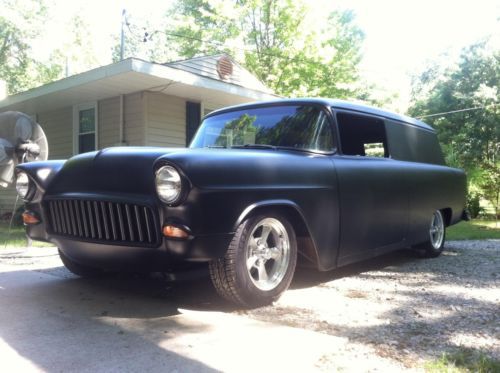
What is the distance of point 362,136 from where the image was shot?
4602 mm

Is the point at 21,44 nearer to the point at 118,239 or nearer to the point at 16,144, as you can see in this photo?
the point at 16,144

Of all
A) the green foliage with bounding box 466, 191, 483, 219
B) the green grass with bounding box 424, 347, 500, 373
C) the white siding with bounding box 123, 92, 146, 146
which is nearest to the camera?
the green grass with bounding box 424, 347, 500, 373

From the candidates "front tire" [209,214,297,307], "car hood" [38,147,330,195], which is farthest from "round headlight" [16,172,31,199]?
"front tire" [209,214,297,307]

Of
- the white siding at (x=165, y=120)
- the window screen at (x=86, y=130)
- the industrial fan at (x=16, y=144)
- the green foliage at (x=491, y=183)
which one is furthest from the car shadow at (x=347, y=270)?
the window screen at (x=86, y=130)

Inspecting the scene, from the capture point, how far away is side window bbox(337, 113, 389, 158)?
417 cm

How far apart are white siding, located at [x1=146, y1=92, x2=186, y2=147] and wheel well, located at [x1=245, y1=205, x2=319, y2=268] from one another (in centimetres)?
650

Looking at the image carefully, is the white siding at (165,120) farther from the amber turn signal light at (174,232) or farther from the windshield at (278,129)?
the amber turn signal light at (174,232)

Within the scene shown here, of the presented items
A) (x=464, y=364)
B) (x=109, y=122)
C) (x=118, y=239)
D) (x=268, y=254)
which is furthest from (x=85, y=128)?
(x=464, y=364)

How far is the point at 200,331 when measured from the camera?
2.75 metres

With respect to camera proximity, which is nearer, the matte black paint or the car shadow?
the matte black paint

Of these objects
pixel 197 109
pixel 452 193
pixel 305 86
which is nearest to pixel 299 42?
pixel 305 86

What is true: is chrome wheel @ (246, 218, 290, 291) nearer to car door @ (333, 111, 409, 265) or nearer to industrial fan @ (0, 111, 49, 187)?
car door @ (333, 111, 409, 265)

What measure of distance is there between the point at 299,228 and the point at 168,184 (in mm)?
1171

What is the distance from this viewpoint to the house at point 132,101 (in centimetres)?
863
